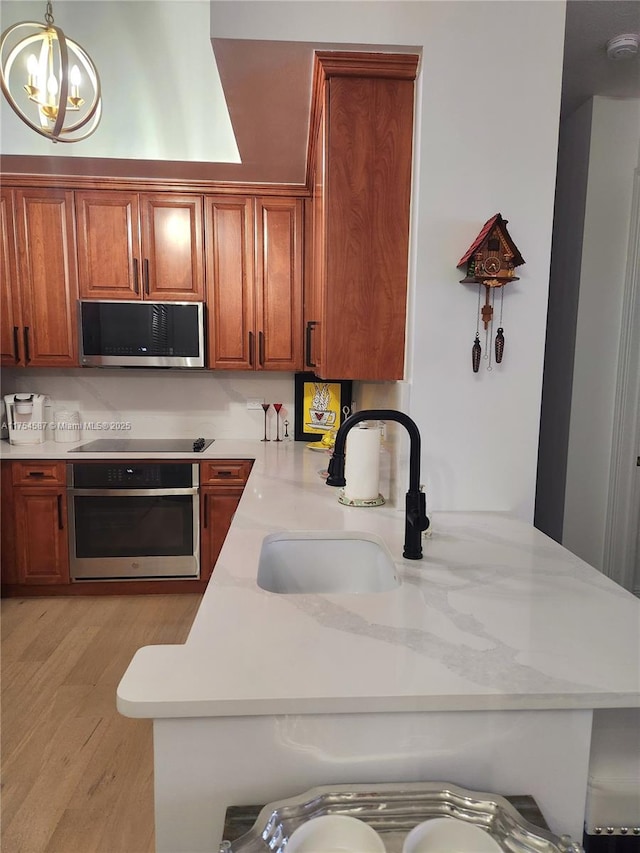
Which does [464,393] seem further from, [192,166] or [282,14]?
[192,166]

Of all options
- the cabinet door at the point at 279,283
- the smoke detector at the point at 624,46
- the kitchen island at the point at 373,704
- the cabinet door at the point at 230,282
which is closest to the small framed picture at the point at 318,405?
the cabinet door at the point at 279,283

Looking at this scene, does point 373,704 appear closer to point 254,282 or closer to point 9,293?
point 254,282

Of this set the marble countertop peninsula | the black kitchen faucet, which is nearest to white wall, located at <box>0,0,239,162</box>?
the black kitchen faucet

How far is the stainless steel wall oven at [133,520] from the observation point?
3.01 m

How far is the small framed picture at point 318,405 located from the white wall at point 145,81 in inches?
55.3

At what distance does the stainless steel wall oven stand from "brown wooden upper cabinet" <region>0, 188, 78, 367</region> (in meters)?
0.77

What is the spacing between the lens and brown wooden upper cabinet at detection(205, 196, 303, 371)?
318 cm

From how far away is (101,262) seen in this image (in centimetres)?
312

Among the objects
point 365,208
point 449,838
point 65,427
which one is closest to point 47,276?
point 65,427

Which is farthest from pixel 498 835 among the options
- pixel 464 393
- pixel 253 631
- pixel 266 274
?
pixel 266 274

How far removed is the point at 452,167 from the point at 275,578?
4.37ft

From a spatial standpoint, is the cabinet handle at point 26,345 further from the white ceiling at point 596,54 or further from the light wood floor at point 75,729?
the white ceiling at point 596,54

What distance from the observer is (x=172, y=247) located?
3154mm

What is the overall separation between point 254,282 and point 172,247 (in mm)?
528
